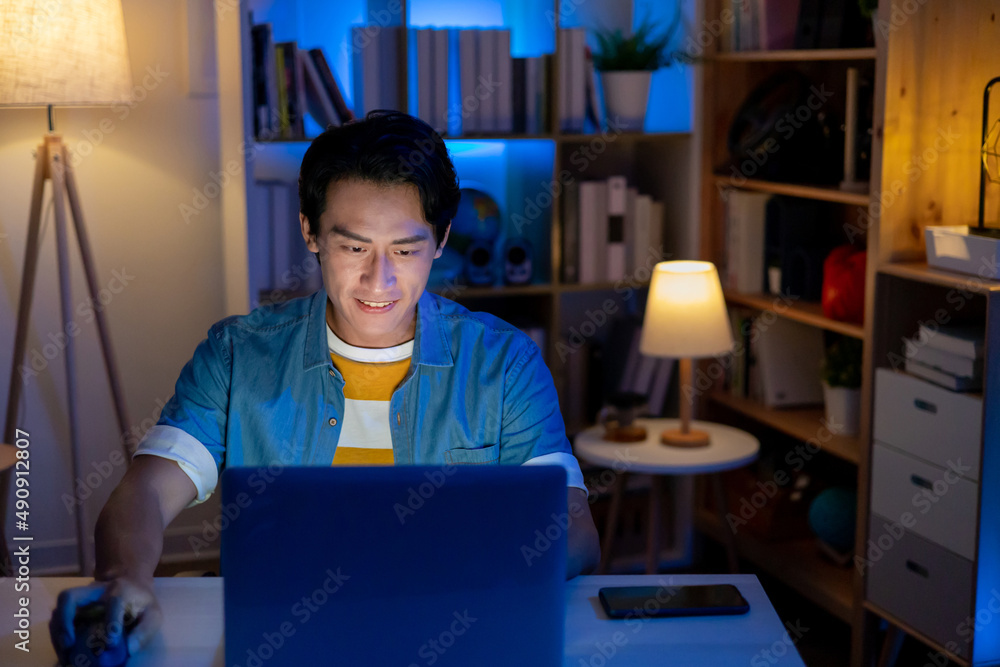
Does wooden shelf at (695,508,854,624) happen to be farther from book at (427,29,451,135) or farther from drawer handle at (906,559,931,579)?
book at (427,29,451,135)

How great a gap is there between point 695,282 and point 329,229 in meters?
1.52

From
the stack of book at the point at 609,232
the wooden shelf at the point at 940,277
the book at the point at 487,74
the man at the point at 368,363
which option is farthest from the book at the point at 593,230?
the man at the point at 368,363

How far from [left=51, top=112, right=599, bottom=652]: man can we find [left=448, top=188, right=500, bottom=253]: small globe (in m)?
1.51

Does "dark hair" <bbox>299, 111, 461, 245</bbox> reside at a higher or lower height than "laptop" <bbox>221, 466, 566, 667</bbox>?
higher

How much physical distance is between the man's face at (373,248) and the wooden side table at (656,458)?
1.40m

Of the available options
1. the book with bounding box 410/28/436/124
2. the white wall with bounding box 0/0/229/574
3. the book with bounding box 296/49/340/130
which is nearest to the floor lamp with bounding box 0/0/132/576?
the white wall with bounding box 0/0/229/574

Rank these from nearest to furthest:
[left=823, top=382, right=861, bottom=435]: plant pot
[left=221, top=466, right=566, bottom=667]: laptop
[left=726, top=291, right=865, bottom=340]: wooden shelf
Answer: [left=221, top=466, right=566, bottom=667]: laptop < [left=726, top=291, right=865, bottom=340]: wooden shelf < [left=823, top=382, right=861, bottom=435]: plant pot

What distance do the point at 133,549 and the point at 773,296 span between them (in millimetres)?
2282

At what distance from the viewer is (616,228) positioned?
332 cm

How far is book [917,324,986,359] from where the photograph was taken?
7.61 feet

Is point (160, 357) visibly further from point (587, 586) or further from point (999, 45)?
point (999, 45)

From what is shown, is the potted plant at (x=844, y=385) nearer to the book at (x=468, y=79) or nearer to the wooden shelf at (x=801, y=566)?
the wooden shelf at (x=801, y=566)

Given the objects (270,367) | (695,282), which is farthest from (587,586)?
(695,282)

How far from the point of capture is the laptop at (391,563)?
98cm
